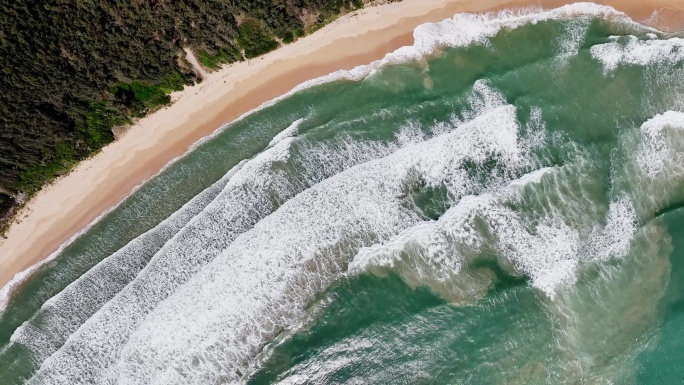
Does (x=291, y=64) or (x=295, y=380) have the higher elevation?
(x=291, y=64)

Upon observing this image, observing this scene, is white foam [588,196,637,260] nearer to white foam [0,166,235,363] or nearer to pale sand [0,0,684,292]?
pale sand [0,0,684,292]

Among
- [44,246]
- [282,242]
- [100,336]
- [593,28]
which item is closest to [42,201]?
[44,246]

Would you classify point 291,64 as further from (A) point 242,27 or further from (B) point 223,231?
(B) point 223,231

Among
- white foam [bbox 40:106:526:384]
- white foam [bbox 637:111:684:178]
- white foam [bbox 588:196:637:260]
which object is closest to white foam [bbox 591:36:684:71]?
white foam [bbox 637:111:684:178]

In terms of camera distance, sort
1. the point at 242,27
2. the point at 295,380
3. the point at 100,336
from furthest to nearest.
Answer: the point at 242,27 < the point at 100,336 < the point at 295,380

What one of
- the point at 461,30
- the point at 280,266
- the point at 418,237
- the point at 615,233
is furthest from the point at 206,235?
the point at 615,233

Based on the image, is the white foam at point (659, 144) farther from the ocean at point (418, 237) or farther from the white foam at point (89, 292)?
the white foam at point (89, 292)
